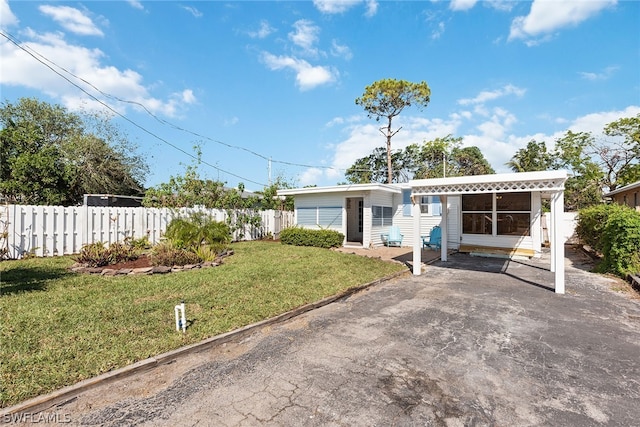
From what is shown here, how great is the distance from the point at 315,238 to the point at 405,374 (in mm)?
10252

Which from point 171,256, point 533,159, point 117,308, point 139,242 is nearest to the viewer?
point 117,308

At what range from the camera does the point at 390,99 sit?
77.8 ft

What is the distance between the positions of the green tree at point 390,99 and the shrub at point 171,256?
17.7m

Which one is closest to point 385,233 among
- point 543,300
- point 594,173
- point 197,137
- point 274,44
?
point 543,300

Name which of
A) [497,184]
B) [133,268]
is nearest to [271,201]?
[133,268]

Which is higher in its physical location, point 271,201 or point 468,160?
point 468,160

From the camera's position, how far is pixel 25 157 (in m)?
16.0

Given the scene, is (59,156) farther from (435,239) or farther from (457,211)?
(457,211)

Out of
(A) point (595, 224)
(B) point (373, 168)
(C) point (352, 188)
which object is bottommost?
(A) point (595, 224)

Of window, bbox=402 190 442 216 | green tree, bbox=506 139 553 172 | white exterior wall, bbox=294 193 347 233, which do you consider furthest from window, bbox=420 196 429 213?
green tree, bbox=506 139 553 172

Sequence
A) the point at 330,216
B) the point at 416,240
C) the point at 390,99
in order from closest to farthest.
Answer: the point at 416,240 → the point at 330,216 → the point at 390,99

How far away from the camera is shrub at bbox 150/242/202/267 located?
8.04m

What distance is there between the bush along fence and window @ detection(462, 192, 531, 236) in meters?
11.1

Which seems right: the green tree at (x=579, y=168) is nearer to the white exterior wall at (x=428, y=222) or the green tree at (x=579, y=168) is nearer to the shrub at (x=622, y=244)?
the white exterior wall at (x=428, y=222)
